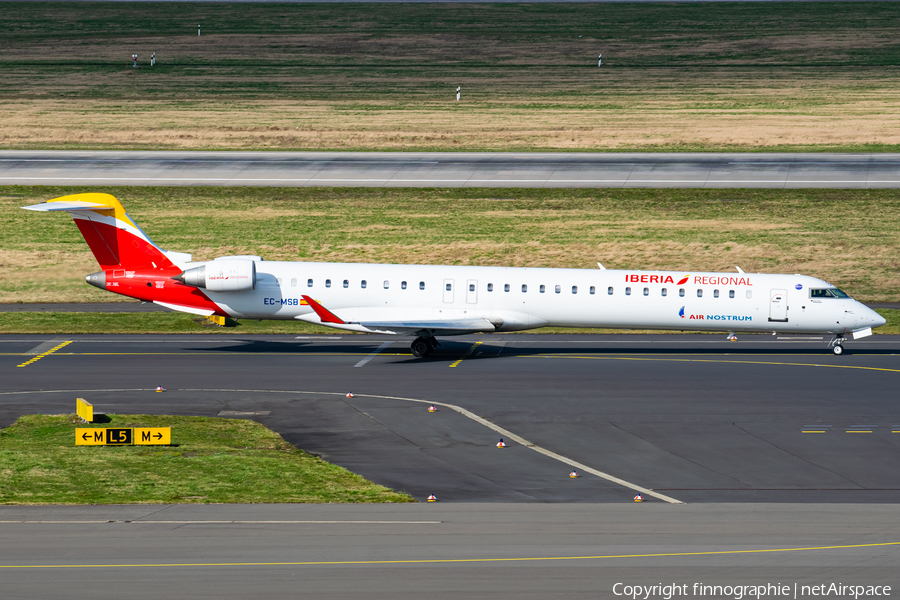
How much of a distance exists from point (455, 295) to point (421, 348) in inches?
93.3

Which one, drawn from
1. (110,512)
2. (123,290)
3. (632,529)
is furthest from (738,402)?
(123,290)

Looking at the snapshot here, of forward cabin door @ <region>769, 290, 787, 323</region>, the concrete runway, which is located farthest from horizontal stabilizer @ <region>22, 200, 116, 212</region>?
the concrete runway

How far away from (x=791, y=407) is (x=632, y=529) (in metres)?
13.1

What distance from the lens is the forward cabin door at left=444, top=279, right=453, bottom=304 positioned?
134ft

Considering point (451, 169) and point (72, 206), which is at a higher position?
point (451, 169)

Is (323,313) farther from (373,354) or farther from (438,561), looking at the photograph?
(438,561)

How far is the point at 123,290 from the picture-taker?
4100 cm

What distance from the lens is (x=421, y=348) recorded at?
133ft

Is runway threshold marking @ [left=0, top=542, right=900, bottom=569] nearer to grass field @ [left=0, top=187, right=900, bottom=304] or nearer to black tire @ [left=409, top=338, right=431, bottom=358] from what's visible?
black tire @ [left=409, top=338, right=431, bottom=358]

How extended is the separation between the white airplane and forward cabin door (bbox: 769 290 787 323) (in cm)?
4

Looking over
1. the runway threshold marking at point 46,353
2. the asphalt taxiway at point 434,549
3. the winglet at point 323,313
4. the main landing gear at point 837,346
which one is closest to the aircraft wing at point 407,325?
the winglet at point 323,313

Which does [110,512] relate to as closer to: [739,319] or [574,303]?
[574,303]

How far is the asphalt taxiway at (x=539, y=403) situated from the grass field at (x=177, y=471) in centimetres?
119

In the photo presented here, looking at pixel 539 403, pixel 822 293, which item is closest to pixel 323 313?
pixel 539 403
